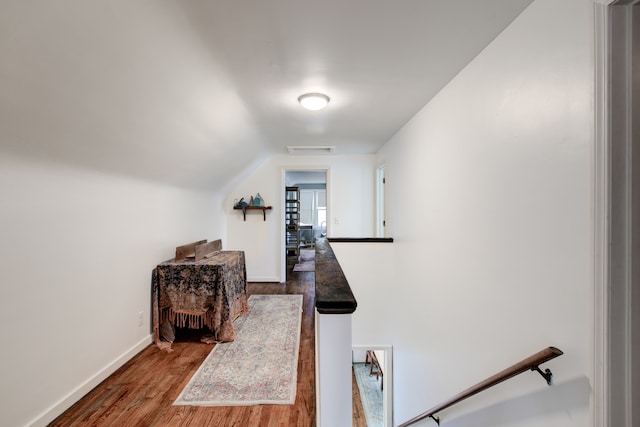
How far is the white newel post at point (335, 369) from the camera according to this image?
2.77 ft

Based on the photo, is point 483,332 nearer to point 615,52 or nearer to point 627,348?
point 627,348

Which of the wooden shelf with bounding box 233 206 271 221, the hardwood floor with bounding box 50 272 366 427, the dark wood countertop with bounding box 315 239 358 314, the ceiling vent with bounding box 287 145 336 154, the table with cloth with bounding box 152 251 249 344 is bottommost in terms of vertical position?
the hardwood floor with bounding box 50 272 366 427

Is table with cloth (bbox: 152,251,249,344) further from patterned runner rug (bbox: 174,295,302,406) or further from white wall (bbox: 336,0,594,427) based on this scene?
white wall (bbox: 336,0,594,427)

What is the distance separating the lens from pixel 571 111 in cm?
99

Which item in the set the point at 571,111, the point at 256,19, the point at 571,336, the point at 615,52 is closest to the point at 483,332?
the point at 571,336

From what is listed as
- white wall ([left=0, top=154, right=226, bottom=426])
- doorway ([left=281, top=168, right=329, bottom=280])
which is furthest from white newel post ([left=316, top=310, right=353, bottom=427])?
doorway ([left=281, top=168, right=329, bottom=280])

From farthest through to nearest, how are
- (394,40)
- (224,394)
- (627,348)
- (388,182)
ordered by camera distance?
1. (388,182)
2. (224,394)
3. (394,40)
4. (627,348)

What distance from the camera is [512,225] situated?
4.31 ft

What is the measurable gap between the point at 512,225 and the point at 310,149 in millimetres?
3325

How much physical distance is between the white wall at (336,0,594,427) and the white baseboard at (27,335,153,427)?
102 inches

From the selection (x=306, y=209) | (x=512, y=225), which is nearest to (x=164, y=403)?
(x=512, y=225)

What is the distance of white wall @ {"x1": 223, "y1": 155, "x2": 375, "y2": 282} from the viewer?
15.7 ft

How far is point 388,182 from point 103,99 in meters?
3.07

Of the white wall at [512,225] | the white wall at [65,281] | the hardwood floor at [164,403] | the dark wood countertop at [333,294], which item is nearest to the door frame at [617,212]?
the white wall at [512,225]
